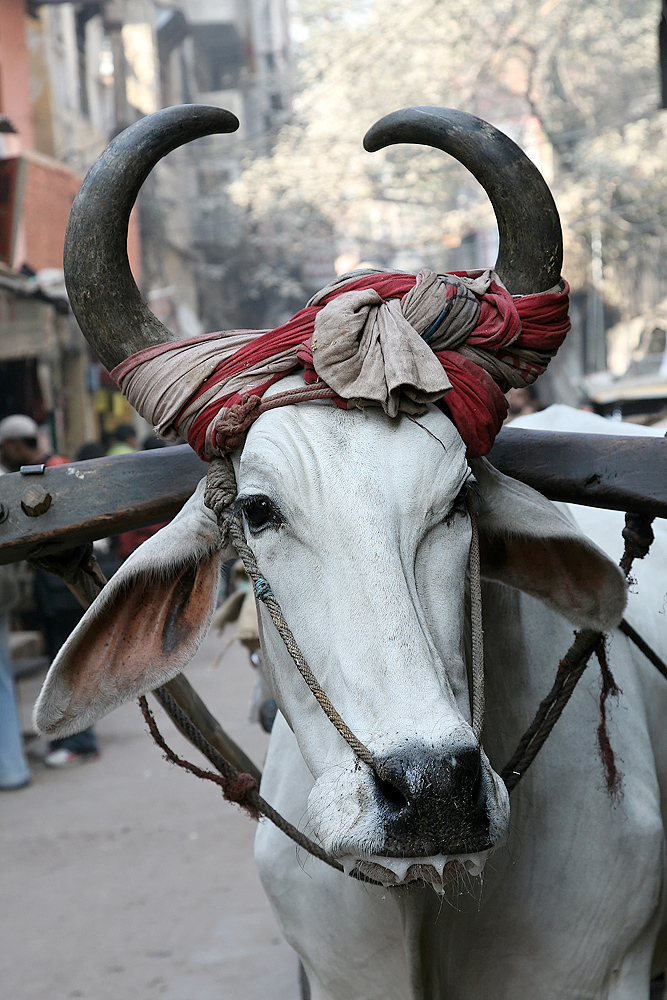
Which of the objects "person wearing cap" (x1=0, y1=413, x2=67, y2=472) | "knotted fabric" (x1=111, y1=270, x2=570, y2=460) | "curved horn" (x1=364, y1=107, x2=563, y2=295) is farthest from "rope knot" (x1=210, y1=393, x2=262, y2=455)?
"person wearing cap" (x1=0, y1=413, x2=67, y2=472)

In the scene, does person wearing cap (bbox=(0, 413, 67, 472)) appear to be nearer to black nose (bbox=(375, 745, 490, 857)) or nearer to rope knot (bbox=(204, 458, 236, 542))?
rope knot (bbox=(204, 458, 236, 542))

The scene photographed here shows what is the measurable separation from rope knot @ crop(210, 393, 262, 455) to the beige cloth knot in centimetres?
13

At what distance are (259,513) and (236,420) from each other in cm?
17

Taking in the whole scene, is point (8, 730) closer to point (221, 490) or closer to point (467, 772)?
point (221, 490)

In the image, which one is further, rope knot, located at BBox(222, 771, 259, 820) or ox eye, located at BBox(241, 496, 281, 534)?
rope knot, located at BBox(222, 771, 259, 820)

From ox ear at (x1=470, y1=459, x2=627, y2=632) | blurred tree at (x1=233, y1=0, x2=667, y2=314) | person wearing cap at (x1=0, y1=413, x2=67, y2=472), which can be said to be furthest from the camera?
blurred tree at (x1=233, y1=0, x2=667, y2=314)

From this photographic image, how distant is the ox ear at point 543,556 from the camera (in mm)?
1910

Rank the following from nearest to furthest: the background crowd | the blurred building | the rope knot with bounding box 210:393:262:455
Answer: the rope knot with bounding box 210:393:262:455 < the background crowd < the blurred building

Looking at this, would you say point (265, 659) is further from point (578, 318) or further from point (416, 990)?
point (578, 318)

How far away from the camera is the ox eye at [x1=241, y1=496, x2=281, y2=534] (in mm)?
1732

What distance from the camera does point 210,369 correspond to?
1.91 meters

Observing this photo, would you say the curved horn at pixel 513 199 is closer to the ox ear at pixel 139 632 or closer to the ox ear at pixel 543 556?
the ox ear at pixel 543 556

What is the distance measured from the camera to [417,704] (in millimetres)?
1474

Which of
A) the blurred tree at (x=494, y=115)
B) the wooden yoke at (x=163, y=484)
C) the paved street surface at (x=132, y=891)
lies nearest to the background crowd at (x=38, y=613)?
the paved street surface at (x=132, y=891)
